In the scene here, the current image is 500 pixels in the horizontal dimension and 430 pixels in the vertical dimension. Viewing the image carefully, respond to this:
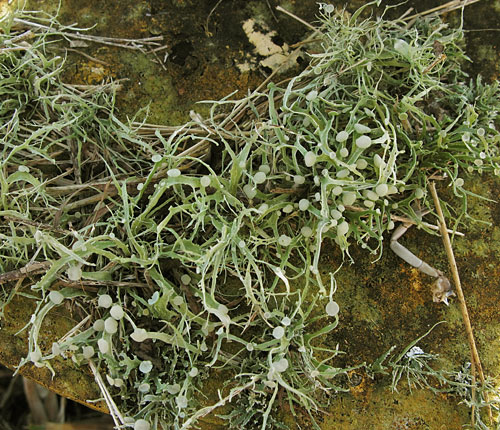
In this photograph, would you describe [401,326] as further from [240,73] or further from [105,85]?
[105,85]

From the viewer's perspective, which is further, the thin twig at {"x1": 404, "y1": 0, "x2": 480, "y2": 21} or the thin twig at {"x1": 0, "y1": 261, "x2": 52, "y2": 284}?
the thin twig at {"x1": 404, "y1": 0, "x2": 480, "y2": 21}

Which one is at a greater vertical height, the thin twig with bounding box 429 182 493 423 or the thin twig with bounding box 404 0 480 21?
the thin twig with bounding box 404 0 480 21

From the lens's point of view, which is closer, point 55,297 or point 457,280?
point 55,297

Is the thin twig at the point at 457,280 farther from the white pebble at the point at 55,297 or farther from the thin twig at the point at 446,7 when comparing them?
the white pebble at the point at 55,297

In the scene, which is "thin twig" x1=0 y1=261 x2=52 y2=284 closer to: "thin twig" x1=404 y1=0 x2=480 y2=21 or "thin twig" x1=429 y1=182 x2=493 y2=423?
"thin twig" x1=429 y1=182 x2=493 y2=423

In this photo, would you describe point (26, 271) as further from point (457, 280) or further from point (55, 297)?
point (457, 280)

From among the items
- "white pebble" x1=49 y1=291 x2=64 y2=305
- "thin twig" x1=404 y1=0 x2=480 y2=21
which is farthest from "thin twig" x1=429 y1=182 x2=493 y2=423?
"white pebble" x1=49 y1=291 x2=64 y2=305

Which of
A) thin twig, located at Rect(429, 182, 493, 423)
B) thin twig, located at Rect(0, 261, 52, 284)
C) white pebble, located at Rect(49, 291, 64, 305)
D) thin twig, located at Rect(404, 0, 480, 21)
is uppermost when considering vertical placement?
thin twig, located at Rect(404, 0, 480, 21)

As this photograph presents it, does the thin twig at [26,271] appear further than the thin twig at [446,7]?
No

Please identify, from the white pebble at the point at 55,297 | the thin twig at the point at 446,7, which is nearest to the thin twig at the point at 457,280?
the thin twig at the point at 446,7

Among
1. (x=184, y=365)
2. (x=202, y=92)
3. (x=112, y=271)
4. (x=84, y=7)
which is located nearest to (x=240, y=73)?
(x=202, y=92)

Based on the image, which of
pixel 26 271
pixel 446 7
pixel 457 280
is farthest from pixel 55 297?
pixel 446 7
